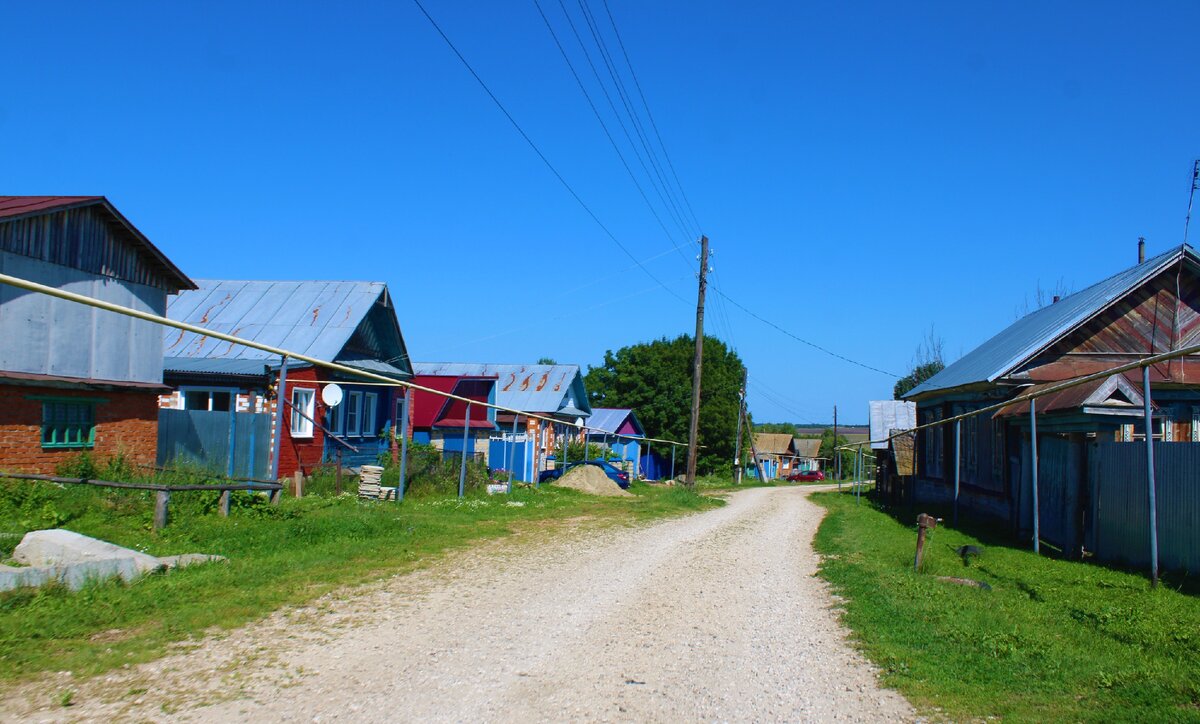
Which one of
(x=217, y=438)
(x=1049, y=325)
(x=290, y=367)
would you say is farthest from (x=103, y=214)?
(x=1049, y=325)

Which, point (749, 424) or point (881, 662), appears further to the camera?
point (749, 424)

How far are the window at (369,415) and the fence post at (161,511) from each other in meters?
14.7

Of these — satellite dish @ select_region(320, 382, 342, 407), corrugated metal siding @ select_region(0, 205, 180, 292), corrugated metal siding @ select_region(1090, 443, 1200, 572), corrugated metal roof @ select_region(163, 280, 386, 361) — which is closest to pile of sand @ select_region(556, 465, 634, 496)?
corrugated metal roof @ select_region(163, 280, 386, 361)

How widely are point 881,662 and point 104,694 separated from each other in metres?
5.52

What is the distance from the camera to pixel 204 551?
1069 centimetres

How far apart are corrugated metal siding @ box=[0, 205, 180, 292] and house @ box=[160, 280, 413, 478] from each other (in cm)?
214

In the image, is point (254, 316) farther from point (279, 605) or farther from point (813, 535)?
point (279, 605)

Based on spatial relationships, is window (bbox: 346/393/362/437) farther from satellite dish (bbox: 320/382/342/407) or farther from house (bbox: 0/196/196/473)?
house (bbox: 0/196/196/473)

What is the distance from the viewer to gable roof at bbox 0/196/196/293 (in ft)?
49.6

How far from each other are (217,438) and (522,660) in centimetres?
1429

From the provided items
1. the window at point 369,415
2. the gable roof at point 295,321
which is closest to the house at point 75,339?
the gable roof at point 295,321

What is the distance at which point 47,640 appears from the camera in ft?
21.8

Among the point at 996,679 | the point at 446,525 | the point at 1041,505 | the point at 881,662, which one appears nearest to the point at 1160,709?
the point at 996,679

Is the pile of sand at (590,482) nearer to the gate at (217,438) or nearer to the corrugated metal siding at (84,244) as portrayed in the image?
the gate at (217,438)
